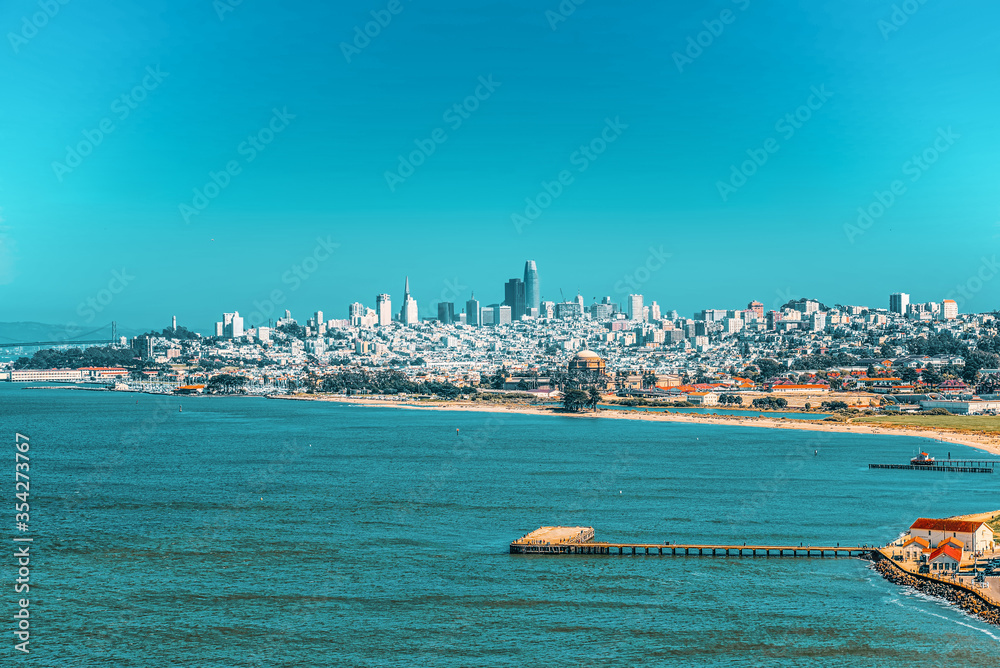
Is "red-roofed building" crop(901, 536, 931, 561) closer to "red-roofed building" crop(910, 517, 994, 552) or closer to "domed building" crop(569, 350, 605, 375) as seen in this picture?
"red-roofed building" crop(910, 517, 994, 552)

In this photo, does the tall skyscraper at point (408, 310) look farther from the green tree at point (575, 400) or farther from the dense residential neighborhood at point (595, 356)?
the green tree at point (575, 400)

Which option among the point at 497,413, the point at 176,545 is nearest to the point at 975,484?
the point at 176,545

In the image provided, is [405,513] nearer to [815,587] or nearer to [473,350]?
[815,587]

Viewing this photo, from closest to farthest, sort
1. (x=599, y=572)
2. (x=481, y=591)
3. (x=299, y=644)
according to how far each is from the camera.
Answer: (x=299, y=644) < (x=481, y=591) < (x=599, y=572)

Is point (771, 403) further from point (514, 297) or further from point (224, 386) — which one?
point (514, 297)

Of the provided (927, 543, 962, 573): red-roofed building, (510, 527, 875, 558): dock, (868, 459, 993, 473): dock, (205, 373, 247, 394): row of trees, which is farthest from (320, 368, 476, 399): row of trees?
(927, 543, 962, 573): red-roofed building

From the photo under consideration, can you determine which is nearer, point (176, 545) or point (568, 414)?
point (176, 545)

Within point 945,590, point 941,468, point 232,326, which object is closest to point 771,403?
point 941,468
